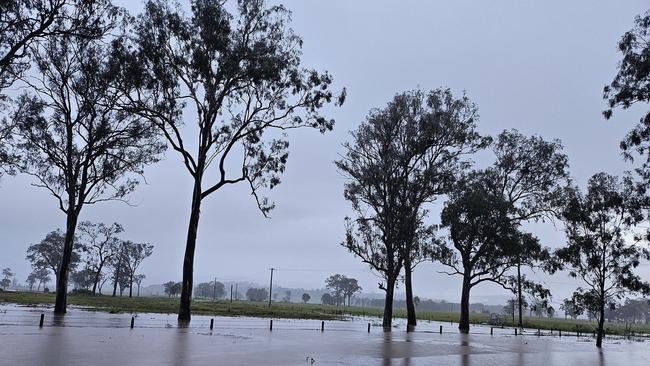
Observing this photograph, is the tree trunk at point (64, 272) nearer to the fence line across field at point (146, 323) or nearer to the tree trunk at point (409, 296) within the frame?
the fence line across field at point (146, 323)

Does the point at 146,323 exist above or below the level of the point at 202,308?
above

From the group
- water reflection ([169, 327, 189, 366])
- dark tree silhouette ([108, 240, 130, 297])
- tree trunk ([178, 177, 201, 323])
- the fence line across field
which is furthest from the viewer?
dark tree silhouette ([108, 240, 130, 297])

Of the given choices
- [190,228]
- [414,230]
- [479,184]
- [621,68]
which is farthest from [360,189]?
[621,68]

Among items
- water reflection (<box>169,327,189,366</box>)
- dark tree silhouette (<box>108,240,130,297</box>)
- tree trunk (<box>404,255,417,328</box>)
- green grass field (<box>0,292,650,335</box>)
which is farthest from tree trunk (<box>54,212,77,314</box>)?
dark tree silhouette (<box>108,240,130,297</box>)

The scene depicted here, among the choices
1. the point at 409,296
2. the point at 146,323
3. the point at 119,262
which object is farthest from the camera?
the point at 119,262

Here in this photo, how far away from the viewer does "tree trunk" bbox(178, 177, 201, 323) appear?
1195 inches

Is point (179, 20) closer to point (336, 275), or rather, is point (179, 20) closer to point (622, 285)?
point (622, 285)

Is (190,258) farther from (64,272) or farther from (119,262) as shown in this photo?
(119,262)

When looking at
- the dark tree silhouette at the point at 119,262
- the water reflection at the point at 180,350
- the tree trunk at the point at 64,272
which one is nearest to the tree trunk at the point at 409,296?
the tree trunk at the point at 64,272

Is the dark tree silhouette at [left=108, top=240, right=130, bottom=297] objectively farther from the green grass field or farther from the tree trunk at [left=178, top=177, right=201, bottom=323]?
the tree trunk at [left=178, top=177, right=201, bottom=323]

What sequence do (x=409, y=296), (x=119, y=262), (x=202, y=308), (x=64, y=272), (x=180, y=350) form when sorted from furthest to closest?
(x=119, y=262) → (x=202, y=308) → (x=409, y=296) → (x=64, y=272) → (x=180, y=350)

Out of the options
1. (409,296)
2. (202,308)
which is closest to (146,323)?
(409,296)

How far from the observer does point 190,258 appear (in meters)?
31.3

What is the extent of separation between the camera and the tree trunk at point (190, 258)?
3034 cm
